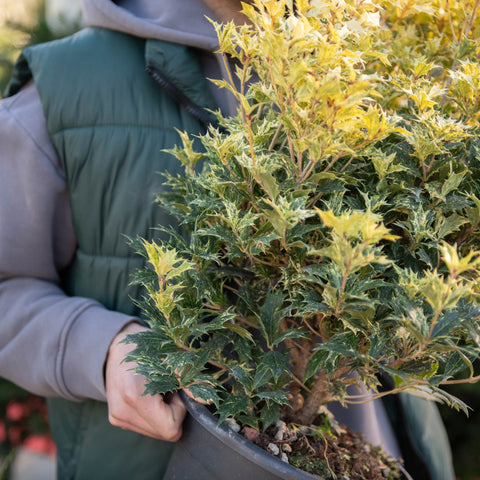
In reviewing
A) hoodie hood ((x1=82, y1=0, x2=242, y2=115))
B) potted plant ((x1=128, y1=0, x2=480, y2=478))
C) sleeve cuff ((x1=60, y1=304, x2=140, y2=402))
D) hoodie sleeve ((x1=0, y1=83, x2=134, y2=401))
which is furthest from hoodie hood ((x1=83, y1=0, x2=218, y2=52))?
sleeve cuff ((x1=60, y1=304, x2=140, y2=402))

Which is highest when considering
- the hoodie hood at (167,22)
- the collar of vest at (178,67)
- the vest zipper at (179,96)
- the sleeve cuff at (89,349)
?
the hoodie hood at (167,22)

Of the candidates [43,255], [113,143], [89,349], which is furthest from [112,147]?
[89,349]

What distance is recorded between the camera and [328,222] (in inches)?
19.5

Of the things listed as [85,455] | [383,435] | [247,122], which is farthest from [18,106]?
[383,435]

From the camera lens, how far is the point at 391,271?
673 mm

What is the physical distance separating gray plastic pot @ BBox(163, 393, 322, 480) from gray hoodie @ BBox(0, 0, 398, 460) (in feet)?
0.84

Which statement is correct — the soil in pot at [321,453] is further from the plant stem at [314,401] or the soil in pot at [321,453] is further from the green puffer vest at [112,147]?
the green puffer vest at [112,147]

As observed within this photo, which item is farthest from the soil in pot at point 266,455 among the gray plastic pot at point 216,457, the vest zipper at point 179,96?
the vest zipper at point 179,96

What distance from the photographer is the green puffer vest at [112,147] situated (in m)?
1.10

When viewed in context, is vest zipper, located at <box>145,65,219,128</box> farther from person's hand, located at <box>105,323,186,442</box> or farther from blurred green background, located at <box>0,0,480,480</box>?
blurred green background, located at <box>0,0,480,480</box>

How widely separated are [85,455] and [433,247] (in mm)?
995

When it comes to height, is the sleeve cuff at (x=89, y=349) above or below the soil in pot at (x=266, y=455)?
below

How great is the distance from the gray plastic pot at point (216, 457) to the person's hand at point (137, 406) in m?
0.03

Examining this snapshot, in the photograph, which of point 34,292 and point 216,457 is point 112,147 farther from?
point 216,457
